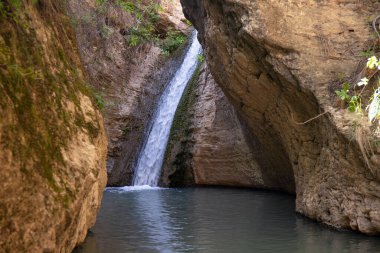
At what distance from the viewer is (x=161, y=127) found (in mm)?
16812

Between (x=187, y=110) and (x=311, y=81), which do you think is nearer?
(x=311, y=81)

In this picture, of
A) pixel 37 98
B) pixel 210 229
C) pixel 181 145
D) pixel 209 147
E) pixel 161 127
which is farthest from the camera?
pixel 161 127

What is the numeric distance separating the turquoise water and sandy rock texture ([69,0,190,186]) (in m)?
3.66

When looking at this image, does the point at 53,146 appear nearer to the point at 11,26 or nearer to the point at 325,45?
the point at 11,26

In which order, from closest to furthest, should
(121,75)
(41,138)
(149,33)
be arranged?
1. (41,138)
2. (121,75)
3. (149,33)

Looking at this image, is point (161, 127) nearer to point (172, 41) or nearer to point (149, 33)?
point (149, 33)

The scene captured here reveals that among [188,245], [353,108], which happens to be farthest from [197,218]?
[353,108]

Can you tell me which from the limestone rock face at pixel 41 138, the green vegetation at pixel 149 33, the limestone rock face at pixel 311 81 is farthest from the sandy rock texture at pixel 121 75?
the limestone rock face at pixel 41 138

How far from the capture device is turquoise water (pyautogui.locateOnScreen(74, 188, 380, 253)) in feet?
22.9

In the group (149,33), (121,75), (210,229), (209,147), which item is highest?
(149,33)

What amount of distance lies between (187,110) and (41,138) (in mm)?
12253

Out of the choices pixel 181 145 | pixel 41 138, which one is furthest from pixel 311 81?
pixel 181 145

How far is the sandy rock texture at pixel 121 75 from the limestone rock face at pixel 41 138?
845cm

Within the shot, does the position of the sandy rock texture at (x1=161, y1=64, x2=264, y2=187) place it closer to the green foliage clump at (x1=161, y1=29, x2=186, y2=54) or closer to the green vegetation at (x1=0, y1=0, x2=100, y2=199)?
the green foliage clump at (x1=161, y1=29, x2=186, y2=54)
